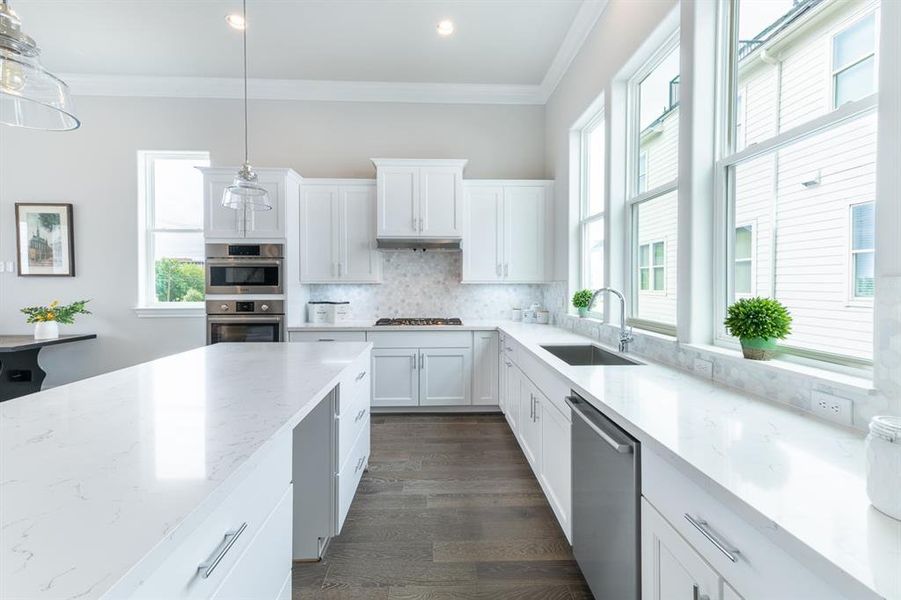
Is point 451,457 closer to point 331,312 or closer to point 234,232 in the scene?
point 331,312

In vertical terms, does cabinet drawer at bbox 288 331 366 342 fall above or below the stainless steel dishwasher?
above

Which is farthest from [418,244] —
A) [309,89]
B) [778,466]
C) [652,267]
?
[778,466]

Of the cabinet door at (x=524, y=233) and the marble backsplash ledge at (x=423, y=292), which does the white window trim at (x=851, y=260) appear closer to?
the cabinet door at (x=524, y=233)

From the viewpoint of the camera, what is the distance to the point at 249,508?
93 cm

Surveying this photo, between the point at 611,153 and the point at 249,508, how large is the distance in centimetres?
281

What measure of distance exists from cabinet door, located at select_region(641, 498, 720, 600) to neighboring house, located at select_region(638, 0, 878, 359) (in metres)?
0.85

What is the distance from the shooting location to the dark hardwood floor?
5.40 ft

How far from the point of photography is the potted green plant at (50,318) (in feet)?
11.9

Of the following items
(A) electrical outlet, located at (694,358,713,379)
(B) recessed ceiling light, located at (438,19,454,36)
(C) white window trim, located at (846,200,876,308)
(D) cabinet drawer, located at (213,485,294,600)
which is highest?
(B) recessed ceiling light, located at (438,19,454,36)

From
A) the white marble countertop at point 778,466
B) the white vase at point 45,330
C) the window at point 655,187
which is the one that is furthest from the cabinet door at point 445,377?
the white vase at point 45,330

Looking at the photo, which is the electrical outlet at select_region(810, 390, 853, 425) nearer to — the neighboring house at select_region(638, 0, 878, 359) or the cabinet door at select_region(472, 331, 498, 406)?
the neighboring house at select_region(638, 0, 878, 359)

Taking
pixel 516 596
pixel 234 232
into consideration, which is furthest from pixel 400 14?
pixel 516 596

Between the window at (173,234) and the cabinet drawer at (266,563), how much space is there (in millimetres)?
3783

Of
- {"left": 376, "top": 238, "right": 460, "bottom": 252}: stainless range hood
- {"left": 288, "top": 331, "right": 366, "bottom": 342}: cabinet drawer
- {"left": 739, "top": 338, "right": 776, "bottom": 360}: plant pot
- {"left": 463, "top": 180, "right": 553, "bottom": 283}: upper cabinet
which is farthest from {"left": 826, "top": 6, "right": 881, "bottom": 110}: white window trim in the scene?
{"left": 288, "top": 331, "right": 366, "bottom": 342}: cabinet drawer
